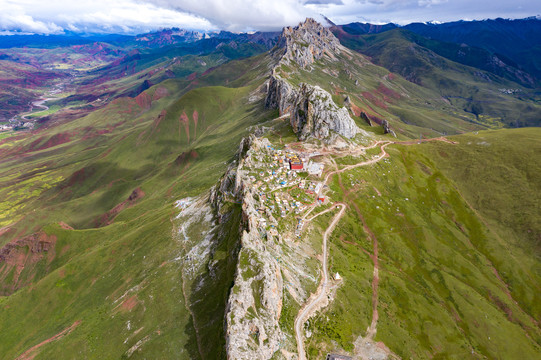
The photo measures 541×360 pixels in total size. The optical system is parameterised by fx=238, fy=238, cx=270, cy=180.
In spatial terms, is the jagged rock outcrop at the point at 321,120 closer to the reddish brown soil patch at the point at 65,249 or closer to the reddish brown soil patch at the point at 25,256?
the reddish brown soil patch at the point at 65,249

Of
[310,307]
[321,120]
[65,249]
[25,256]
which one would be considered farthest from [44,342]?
[321,120]

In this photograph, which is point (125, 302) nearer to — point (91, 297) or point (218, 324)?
point (91, 297)

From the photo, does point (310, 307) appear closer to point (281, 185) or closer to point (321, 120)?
point (281, 185)

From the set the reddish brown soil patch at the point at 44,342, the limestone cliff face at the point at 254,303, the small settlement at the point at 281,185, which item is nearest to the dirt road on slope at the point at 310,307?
the limestone cliff face at the point at 254,303

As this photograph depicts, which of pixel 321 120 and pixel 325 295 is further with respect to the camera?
pixel 321 120

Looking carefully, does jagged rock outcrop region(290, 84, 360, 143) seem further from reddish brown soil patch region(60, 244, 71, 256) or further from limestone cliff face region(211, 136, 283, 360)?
reddish brown soil patch region(60, 244, 71, 256)

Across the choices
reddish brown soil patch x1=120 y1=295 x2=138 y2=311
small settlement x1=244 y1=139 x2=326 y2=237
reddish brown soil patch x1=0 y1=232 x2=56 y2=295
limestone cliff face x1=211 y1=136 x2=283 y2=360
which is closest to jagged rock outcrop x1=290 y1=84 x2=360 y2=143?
small settlement x1=244 y1=139 x2=326 y2=237
